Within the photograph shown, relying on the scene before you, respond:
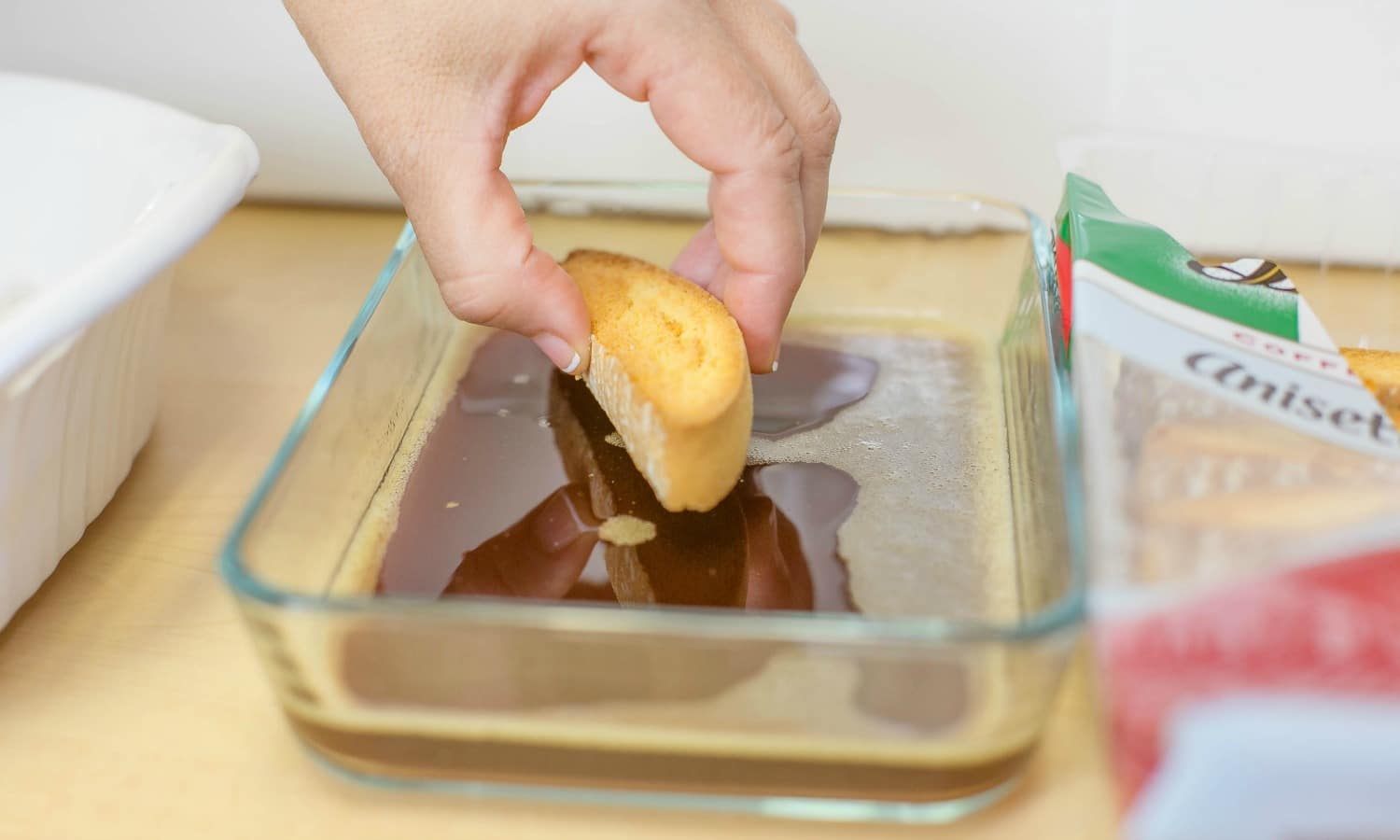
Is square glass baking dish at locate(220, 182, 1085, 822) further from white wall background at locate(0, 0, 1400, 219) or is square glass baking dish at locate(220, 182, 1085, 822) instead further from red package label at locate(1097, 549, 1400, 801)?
white wall background at locate(0, 0, 1400, 219)

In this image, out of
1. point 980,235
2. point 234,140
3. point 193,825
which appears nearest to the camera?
point 193,825

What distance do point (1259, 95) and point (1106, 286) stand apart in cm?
36

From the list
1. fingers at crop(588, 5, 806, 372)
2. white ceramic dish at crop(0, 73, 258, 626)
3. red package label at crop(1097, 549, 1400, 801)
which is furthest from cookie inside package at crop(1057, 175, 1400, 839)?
white ceramic dish at crop(0, 73, 258, 626)

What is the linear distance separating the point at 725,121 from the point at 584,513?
0.18 metres

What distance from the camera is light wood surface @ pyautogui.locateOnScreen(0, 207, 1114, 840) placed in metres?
0.41

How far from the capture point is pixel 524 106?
506 millimetres

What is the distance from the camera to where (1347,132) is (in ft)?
2.41

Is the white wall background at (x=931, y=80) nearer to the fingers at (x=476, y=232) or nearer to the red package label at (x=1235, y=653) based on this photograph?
the fingers at (x=476, y=232)

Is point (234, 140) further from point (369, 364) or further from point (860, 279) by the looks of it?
point (860, 279)

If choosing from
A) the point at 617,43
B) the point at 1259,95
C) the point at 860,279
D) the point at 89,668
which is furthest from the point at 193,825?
the point at 1259,95

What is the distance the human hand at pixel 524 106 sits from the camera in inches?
18.7

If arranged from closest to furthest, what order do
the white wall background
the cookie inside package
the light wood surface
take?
the cookie inside package < the light wood surface < the white wall background

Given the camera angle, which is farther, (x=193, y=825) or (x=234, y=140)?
(x=234, y=140)

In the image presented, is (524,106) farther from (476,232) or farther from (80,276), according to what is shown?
(80,276)
